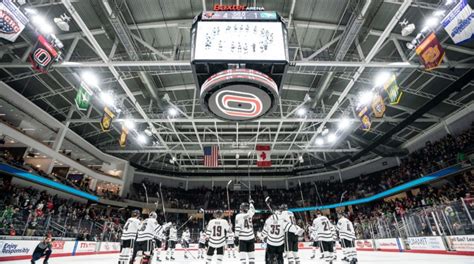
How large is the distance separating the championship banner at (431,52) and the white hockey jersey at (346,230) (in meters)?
7.70

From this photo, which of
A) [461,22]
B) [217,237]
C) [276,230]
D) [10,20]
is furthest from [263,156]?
[10,20]

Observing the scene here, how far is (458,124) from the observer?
21375 mm

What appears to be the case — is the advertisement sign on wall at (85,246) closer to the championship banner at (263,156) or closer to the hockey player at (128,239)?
the hockey player at (128,239)

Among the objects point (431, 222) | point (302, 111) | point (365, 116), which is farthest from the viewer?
point (302, 111)

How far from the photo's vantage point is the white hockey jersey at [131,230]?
8.14m

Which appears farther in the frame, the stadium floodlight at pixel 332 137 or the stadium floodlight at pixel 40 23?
the stadium floodlight at pixel 332 137

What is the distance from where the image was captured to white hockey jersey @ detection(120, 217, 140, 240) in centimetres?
814

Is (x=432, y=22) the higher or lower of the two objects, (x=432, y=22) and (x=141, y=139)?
the lower

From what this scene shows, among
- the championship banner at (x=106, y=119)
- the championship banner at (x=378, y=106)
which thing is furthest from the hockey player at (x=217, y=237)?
the championship banner at (x=378, y=106)

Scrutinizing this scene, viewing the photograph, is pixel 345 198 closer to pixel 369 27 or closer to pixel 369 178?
pixel 369 178

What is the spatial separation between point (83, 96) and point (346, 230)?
47.6 ft

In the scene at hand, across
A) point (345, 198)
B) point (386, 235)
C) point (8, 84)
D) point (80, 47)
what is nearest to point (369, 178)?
point (345, 198)

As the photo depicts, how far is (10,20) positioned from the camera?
8.42m

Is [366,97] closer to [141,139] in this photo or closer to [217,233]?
[217,233]
